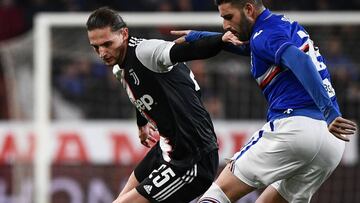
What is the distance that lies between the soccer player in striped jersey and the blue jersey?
22.8 inches

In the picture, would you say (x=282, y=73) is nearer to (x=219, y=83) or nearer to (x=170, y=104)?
(x=170, y=104)

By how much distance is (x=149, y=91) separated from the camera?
5727 mm

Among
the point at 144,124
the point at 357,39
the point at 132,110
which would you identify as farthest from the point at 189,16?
the point at 144,124

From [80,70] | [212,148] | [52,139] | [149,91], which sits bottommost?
[52,139]

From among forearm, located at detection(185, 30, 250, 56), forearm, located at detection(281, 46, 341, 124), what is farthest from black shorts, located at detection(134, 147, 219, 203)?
forearm, located at detection(281, 46, 341, 124)

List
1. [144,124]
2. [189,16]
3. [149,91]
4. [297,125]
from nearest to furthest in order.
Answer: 1. [297,125]
2. [149,91]
3. [144,124]
4. [189,16]

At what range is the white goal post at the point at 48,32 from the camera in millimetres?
9547

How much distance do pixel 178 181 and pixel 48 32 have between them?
14.5 feet

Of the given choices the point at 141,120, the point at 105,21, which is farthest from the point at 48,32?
the point at 105,21

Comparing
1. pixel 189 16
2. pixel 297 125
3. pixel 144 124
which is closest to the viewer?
pixel 297 125

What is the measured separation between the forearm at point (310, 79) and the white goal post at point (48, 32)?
4.51 m

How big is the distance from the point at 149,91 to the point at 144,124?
24.0 inches

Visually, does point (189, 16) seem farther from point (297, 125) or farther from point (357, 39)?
point (297, 125)

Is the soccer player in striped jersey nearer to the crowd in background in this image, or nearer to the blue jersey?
the blue jersey
